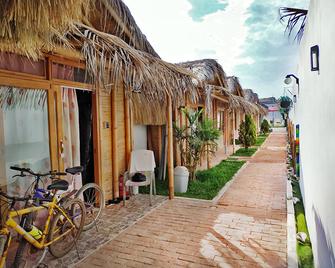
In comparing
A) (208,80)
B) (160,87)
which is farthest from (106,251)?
(208,80)

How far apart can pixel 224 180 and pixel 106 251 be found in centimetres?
Result: 437

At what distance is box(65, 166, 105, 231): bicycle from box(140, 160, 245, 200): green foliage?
161 cm

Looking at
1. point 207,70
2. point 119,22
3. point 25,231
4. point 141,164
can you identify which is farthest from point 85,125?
point 207,70

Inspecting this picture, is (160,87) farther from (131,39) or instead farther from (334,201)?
(334,201)

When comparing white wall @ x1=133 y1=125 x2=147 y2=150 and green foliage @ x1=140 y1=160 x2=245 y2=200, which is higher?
white wall @ x1=133 y1=125 x2=147 y2=150

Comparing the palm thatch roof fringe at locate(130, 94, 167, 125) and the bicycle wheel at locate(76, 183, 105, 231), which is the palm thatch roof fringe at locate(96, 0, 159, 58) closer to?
the palm thatch roof fringe at locate(130, 94, 167, 125)

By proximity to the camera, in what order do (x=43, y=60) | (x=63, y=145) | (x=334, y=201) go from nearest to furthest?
(x=334, y=201) → (x=43, y=60) → (x=63, y=145)

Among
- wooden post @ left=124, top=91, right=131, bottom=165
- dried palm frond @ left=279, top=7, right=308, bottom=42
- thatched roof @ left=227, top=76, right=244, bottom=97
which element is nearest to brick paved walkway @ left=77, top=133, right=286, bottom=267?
wooden post @ left=124, top=91, right=131, bottom=165

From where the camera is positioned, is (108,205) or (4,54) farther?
(108,205)

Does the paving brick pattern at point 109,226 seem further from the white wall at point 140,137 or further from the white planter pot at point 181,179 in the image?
the white wall at point 140,137

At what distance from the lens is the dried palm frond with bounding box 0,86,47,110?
136 inches

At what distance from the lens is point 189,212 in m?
4.82

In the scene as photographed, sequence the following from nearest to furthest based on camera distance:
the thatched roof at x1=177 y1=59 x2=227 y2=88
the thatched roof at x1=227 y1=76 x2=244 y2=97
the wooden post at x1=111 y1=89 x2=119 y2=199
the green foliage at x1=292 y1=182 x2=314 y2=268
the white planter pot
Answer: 1. the green foliage at x1=292 y1=182 x2=314 y2=268
2. the wooden post at x1=111 y1=89 x2=119 y2=199
3. the white planter pot
4. the thatched roof at x1=177 y1=59 x2=227 y2=88
5. the thatched roof at x1=227 y1=76 x2=244 y2=97

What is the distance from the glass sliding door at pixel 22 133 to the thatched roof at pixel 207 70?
5632 millimetres
